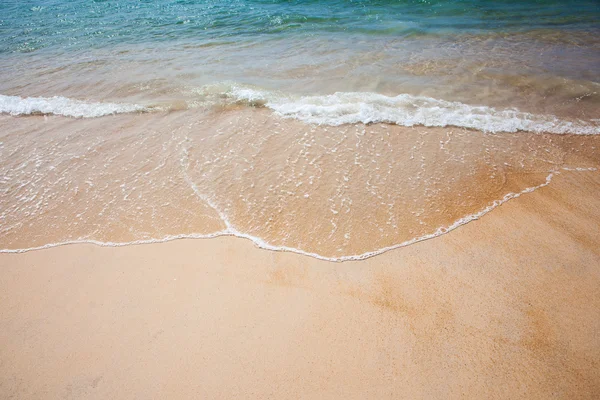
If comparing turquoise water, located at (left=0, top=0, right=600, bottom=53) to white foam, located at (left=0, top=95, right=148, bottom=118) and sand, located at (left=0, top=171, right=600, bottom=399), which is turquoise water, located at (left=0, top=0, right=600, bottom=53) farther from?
sand, located at (left=0, top=171, right=600, bottom=399)

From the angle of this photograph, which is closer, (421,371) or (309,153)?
(421,371)

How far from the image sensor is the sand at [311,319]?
101 inches

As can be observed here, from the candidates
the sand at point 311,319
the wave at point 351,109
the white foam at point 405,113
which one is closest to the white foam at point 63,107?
the wave at point 351,109

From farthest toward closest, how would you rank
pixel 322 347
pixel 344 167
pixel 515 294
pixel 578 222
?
1. pixel 344 167
2. pixel 578 222
3. pixel 515 294
4. pixel 322 347

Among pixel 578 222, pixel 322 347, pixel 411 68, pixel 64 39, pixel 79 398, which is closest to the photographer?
pixel 79 398

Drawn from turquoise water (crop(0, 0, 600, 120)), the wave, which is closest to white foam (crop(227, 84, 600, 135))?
the wave

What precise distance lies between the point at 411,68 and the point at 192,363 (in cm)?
777

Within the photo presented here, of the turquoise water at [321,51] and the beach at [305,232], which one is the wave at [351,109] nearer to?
the beach at [305,232]

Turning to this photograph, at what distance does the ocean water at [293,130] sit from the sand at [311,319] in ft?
1.13

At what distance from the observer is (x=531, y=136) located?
522 cm

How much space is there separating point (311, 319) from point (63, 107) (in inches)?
272

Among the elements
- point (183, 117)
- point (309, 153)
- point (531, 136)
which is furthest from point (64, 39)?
point (531, 136)

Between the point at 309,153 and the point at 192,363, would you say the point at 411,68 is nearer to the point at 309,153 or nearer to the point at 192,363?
the point at 309,153

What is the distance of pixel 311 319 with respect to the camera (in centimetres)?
293
